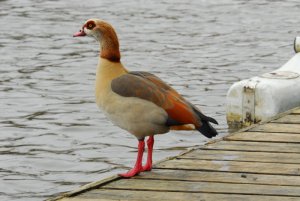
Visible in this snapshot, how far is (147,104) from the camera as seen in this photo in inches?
294

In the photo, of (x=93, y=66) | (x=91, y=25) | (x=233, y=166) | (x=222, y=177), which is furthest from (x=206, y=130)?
(x=93, y=66)

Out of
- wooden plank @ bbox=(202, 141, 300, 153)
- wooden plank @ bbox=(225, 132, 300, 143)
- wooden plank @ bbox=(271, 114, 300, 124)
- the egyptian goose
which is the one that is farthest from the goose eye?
wooden plank @ bbox=(271, 114, 300, 124)

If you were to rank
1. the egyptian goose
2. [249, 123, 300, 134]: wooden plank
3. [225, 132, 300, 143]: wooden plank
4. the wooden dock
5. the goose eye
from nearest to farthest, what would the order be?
1. the wooden dock
2. the egyptian goose
3. the goose eye
4. [225, 132, 300, 143]: wooden plank
5. [249, 123, 300, 134]: wooden plank

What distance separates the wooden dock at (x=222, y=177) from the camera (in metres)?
7.13

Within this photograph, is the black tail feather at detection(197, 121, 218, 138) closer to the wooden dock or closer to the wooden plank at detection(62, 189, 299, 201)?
the wooden dock

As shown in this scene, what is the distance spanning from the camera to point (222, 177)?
7.64 meters

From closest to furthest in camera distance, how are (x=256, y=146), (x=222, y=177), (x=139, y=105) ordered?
(x=139, y=105) < (x=222, y=177) < (x=256, y=146)

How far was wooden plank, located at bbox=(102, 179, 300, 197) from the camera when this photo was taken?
7.21 meters

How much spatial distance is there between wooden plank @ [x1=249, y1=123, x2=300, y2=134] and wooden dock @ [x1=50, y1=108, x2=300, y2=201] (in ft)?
0.98

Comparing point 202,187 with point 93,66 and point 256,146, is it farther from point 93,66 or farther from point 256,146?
point 93,66

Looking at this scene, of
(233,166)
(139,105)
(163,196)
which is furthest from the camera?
(233,166)

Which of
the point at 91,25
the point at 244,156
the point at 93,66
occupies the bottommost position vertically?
the point at 93,66

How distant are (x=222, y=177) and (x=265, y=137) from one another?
5.30ft

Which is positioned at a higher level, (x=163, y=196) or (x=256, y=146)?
(x=163, y=196)
